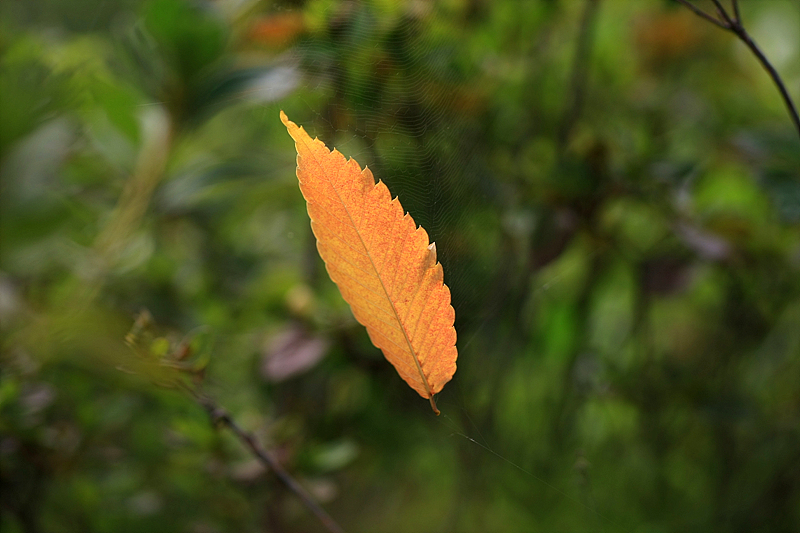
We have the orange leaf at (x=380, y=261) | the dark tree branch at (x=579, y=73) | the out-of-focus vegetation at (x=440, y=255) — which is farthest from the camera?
the dark tree branch at (x=579, y=73)

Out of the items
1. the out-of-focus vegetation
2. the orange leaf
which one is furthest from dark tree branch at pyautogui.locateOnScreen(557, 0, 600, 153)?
the orange leaf

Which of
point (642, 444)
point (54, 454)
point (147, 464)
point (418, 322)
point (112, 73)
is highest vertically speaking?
point (418, 322)

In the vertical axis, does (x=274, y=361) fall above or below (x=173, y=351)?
below

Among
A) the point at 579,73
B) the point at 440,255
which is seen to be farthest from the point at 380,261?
the point at 579,73

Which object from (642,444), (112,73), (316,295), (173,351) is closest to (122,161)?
(112,73)

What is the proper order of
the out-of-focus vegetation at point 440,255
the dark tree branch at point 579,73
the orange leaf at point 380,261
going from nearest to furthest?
1. the orange leaf at point 380,261
2. the out-of-focus vegetation at point 440,255
3. the dark tree branch at point 579,73

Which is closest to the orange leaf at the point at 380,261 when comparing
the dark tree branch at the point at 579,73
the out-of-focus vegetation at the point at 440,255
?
the out-of-focus vegetation at the point at 440,255

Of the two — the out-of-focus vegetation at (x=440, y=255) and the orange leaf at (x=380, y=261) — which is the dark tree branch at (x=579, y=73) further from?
the orange leaf at (x=380, y=261)

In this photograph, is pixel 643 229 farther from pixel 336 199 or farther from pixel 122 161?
pixel 336 199

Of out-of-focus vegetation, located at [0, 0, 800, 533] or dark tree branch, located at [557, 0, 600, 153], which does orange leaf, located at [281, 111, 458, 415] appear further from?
dark tree branch, located at [557, 0, 600, 153]
